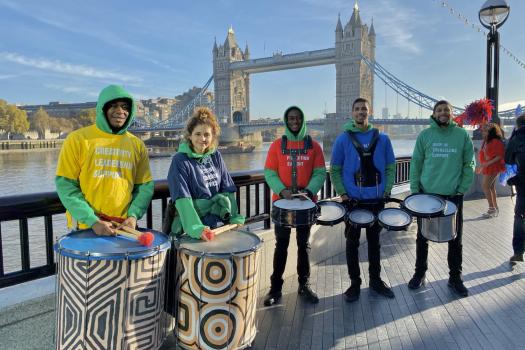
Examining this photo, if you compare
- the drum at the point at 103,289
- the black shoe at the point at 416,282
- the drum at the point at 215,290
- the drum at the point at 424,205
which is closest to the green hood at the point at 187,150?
the drum at the point at 215,290

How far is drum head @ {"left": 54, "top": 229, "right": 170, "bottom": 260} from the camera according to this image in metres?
1.72

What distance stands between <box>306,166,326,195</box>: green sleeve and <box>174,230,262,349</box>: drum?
901mm

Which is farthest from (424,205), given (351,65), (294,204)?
(351,65)

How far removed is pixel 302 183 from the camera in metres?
3.00

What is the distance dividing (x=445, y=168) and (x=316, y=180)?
3.35 ft

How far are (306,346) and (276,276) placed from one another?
0.72 metres

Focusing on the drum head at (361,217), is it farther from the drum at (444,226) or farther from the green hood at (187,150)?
the green hood at (187,150)

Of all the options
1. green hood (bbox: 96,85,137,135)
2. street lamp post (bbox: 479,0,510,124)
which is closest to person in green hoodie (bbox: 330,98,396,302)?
green hood (bbox: 96,85,137,135)

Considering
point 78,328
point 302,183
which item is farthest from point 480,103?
point 78,328

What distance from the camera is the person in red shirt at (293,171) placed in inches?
117

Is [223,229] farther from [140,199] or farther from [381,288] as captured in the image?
[381,288]

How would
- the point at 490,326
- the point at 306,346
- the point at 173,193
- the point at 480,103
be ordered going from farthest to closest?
the point at 480,103
the point at 490,326
the point at 306,346
the point at 173,193

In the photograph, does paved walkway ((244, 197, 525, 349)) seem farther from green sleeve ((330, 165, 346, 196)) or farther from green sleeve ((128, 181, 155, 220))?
green sleeve ((128, 181, 155, 220))

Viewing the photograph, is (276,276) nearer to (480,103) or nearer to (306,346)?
(306,346)
